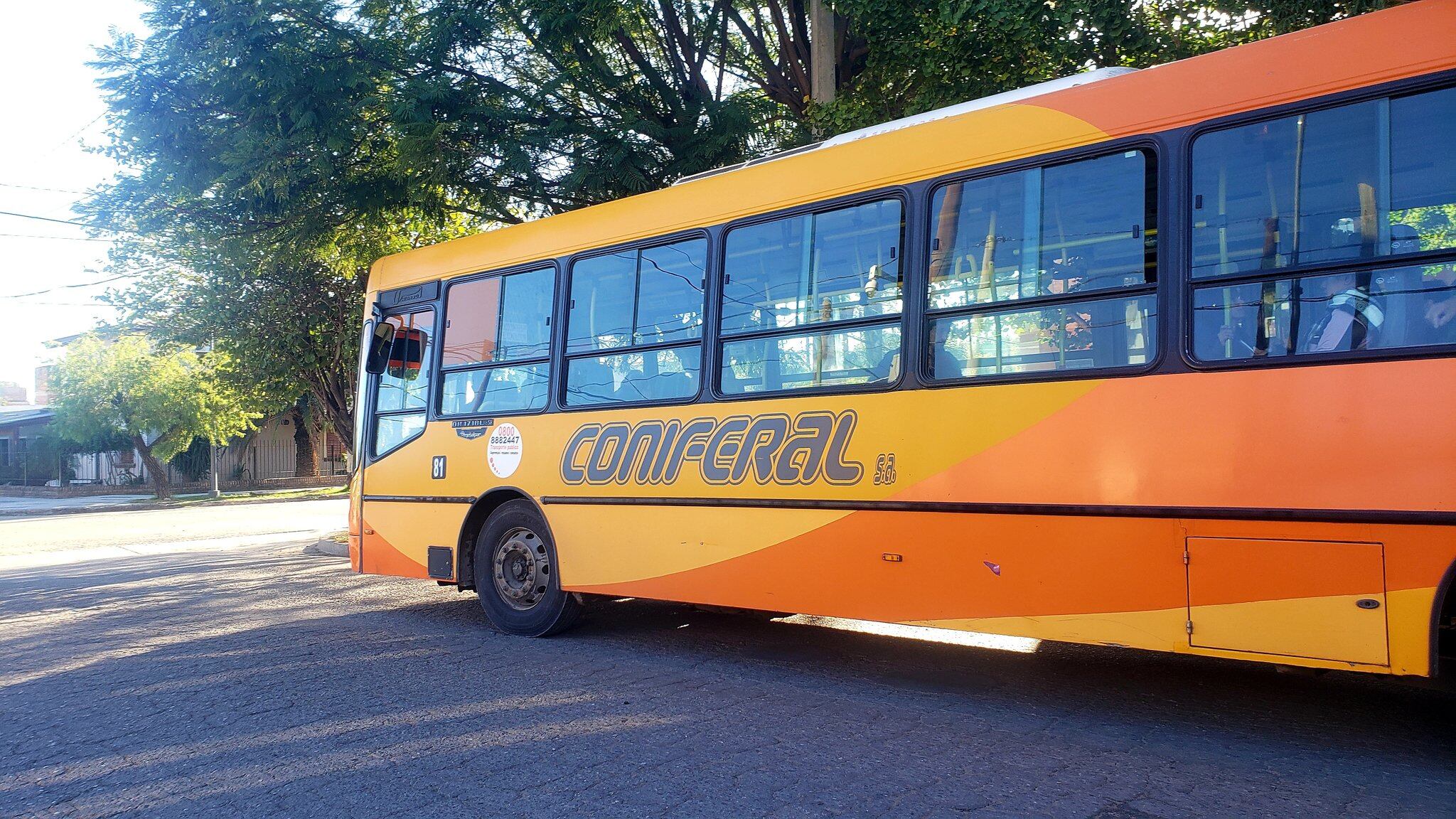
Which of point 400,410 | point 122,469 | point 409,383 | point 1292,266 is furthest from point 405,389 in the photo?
point 122,469

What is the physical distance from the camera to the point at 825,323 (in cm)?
613

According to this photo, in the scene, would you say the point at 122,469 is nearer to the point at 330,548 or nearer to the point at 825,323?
the point at 330,548

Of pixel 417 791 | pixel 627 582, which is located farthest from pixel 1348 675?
pixel 417 791

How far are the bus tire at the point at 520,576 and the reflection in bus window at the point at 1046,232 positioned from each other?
368cm

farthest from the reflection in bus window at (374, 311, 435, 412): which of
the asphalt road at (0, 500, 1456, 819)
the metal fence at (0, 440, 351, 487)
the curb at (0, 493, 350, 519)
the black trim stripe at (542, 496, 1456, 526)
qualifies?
the metal fence at (0, 440, 351, 487)

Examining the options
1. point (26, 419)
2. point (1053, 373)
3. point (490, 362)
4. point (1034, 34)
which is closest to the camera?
point (1053, 373)

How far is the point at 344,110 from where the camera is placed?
11242mm

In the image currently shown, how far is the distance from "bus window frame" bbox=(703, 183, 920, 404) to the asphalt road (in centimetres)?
177

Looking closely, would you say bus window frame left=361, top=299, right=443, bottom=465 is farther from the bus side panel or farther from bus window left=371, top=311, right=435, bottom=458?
the bus side panel

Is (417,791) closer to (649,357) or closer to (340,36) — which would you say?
(649,357)

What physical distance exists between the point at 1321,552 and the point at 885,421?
87.7 inches

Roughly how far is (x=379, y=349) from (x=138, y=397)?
26252 millimetres

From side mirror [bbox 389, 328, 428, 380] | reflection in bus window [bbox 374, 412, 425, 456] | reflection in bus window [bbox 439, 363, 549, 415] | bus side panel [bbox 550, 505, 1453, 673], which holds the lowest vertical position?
bus side panel [bbox 550, 505, 1453, 673]

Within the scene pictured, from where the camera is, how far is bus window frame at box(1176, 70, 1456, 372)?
4172mm
